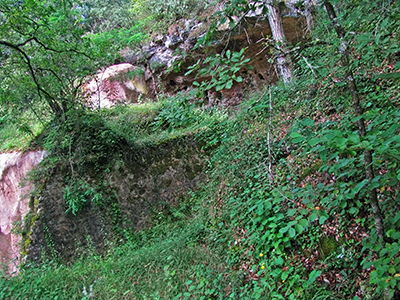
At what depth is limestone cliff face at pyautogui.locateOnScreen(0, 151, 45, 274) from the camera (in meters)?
6.69

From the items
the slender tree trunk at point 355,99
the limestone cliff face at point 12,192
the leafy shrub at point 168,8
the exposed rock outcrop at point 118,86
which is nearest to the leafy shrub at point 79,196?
the limestone cliff face at point 12,192

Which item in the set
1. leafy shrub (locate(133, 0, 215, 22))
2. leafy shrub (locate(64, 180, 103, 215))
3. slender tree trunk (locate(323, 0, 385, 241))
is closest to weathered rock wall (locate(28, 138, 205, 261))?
leafy shrub (locate(64, 180, 103, 215))

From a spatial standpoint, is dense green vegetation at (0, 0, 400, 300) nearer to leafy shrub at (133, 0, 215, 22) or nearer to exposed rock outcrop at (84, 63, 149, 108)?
exposed rock outcrop at (84, 63, 149, 108)

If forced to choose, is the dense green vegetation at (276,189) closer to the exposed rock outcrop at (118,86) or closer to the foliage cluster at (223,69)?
the foliage cluster at (223,69)

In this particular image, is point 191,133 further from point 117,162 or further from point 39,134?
point 39,134

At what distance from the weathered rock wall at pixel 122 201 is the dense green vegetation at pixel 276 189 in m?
0.22

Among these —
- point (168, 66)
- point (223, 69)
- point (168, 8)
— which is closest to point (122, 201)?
point (223, 69)

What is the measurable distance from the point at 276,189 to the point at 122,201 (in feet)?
16.5

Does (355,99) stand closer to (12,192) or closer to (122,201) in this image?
(122,201)

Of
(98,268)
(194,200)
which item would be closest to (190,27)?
(194,200)

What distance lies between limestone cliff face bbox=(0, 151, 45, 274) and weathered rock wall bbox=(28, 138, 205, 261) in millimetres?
653

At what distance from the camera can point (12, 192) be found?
7.28 meters

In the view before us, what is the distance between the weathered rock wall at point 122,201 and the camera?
6137 millimetres

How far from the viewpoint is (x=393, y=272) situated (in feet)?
7.33
